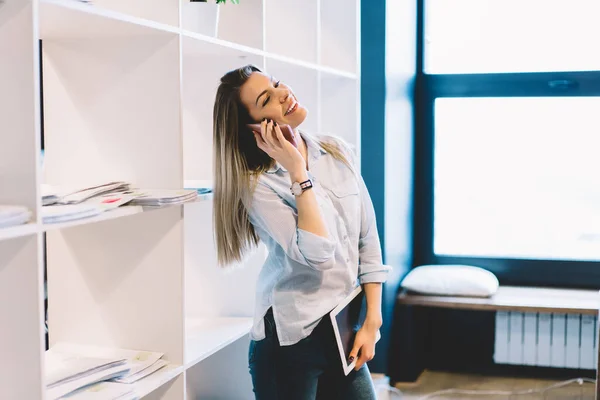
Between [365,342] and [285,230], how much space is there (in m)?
0.39

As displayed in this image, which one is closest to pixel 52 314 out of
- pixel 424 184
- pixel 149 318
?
pixel 149 318

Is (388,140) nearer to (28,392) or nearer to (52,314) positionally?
(52,314)

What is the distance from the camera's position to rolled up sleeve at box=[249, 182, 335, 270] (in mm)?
1835

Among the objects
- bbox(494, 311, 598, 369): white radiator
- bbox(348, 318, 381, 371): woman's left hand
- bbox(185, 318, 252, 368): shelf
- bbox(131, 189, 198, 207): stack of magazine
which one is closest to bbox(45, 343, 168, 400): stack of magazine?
bbox(185, 318, 252, 368): shelf

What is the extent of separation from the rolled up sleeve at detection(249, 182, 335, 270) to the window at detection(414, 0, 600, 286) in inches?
84.5

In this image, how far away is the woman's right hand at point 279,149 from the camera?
1892mm

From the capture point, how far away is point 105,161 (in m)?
1.96

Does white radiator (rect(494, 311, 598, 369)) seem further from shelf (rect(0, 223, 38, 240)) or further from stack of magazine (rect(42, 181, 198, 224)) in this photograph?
shelf (rect(0, 223, 38, 240))

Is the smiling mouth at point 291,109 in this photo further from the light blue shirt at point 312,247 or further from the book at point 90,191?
the book at point 90,191

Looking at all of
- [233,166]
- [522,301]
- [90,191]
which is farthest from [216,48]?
[522,301]

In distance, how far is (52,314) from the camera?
204 centimetres

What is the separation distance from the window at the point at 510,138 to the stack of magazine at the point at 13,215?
109 inches

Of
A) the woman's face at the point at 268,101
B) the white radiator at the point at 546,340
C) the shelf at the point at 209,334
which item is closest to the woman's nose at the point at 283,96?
the woman's face at the point at 268,101

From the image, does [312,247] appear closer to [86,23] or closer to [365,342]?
[365,342]
